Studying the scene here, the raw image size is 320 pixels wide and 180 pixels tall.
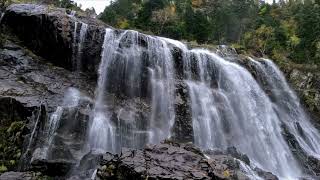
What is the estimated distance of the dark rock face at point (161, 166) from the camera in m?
16.1

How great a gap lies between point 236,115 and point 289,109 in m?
8.00

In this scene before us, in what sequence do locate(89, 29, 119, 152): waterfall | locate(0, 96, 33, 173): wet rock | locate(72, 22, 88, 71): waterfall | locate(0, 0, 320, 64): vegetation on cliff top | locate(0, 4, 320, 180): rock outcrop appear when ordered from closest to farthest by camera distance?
locate(0, 4, 320, 180): rock outcrop → locate(0, 96, 33, 173): wet rock → locate(89, 29, 119, 152): waterfall → locate(72, 22, 88, 71): waterfall → locate(0, 0, 320, 64): vegetation on cliff top

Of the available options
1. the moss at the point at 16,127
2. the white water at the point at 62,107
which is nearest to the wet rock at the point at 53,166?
the white water at the point at 62,107

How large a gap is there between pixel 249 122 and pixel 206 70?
231 inches

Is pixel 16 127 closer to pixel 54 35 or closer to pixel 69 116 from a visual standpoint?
pixel 69 116

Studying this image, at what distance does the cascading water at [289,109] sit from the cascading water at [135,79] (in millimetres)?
11038

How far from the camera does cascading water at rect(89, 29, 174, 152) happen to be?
2622cm

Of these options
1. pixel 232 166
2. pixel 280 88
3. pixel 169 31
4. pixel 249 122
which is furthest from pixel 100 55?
pixel 169 31

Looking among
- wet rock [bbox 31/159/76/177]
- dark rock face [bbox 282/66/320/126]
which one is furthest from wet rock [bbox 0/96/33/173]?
dark rock face [bbox 282/66/320/126]

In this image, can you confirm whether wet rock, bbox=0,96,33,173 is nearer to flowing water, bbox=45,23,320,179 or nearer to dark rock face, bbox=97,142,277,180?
flowing water, bbox=45,23,320,179

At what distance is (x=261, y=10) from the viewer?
7256cm

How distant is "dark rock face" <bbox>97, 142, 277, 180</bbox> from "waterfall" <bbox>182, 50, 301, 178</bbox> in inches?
369

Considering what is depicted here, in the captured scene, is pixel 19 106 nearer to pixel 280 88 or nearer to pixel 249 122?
pixel 249 122

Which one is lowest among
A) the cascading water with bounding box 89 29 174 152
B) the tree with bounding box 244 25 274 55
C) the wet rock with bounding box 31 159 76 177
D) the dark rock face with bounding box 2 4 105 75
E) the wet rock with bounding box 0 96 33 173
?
the wet rock with bounding box 31 159 76 177
